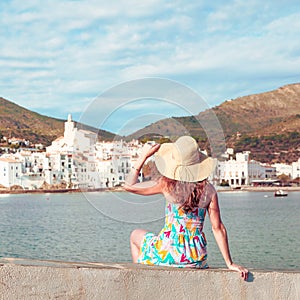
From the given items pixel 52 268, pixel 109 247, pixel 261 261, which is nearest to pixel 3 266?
pixel 52 268

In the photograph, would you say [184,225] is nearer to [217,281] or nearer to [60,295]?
[217,281]

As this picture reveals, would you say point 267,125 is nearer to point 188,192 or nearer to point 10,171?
point 10,171

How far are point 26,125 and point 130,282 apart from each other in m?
137

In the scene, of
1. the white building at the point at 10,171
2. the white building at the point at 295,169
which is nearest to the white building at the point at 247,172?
the white building at the point at 295,169

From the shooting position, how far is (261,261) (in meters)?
17.6

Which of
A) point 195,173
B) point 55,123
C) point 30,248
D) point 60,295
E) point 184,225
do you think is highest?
point 55,123

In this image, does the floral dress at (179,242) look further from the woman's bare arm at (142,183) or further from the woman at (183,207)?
the woman's bare arm at (142,183)

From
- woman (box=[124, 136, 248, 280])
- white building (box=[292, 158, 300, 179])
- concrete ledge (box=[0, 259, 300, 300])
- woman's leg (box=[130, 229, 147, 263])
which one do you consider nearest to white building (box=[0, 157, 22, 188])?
white building (box=[292, 158, 300, 179])

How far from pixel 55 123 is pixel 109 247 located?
121 metres

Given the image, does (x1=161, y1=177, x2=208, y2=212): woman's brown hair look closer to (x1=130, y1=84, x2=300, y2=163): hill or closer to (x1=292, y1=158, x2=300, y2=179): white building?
(x1=130, y1=84, x2=300, y2=163): hill

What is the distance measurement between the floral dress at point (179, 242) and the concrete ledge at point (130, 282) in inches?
13.2

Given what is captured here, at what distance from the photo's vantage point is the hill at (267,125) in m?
116

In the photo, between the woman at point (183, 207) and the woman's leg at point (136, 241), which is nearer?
the woman at point (183, 207)

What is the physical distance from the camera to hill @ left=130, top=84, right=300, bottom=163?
11562cm
